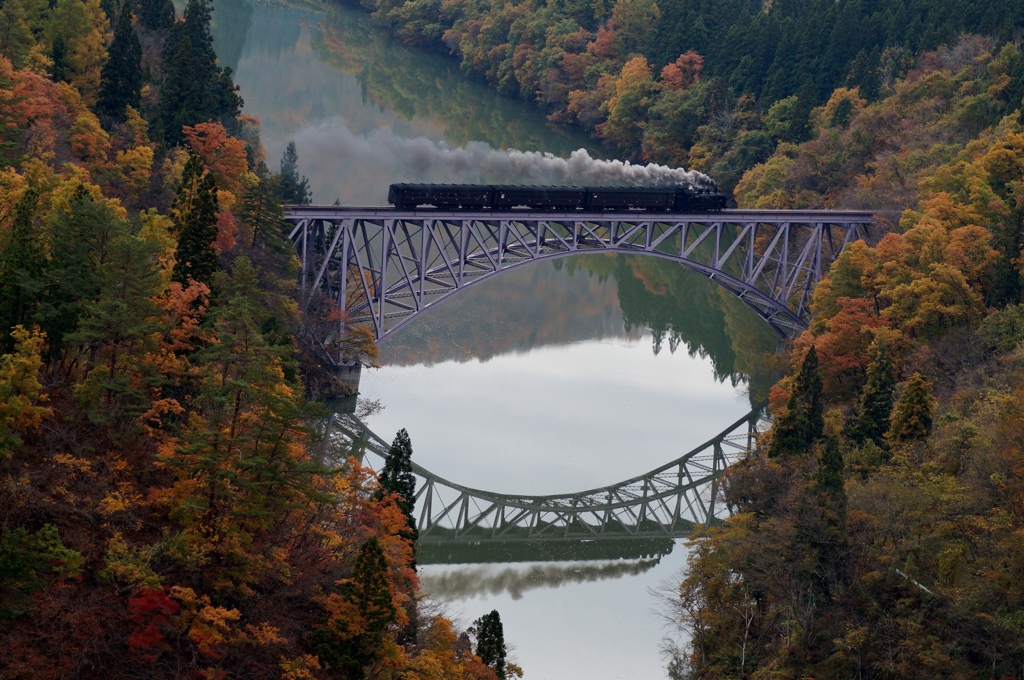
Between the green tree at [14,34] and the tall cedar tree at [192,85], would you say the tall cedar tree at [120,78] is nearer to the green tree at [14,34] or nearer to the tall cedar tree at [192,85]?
the tall cedar tree at [192,85]

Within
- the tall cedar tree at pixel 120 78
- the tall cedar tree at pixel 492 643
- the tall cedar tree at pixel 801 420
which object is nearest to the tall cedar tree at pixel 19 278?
the tall cedar tree at pixel 492 643

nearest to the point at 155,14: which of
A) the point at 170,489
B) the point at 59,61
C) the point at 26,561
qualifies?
the point at 59,61

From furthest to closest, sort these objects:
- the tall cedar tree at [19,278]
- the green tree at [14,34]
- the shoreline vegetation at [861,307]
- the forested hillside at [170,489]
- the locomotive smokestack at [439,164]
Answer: the locomotive smokestack at [439,164]
the green tree at [14,34]
the tall cedar tree at [19,278]
the shoreline vegetation at [861,307]
the forested hillside at [170,489]

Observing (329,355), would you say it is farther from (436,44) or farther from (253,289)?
(436,44)

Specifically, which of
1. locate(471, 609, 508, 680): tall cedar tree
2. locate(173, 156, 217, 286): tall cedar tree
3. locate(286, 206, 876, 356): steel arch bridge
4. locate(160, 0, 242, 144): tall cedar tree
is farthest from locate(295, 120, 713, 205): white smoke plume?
locate(471, 609, 508, 680): tall cedar tree

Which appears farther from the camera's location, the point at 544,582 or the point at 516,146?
the point at 516,146

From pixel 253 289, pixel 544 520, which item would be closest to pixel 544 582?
pixel 544 520
